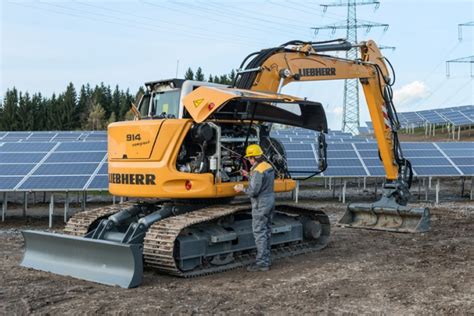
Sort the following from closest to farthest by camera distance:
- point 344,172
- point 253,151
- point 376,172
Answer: point 253,151, point 344,172, point 376,172

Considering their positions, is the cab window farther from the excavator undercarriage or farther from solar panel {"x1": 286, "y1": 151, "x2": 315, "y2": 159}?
solar panel {"x1": 286, "y1": 151, "x2": 315, "y2": 159}

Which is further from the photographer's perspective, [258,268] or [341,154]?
[341,154]

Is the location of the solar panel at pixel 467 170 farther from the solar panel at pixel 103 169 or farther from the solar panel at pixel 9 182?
the solar panel at pixel 9 182

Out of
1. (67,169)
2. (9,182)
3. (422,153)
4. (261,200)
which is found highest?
(422,153)

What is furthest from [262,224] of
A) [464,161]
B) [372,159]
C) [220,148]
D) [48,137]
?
[48,137]

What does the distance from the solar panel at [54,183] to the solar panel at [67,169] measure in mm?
346

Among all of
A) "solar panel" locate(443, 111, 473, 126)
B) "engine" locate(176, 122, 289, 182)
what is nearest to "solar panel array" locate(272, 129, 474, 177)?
"engine" locate(176, 122, 289, 182)

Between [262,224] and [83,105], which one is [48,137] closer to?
[262,224]

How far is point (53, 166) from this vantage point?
15.8 metres

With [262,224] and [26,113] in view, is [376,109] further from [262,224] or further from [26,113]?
[26,113]

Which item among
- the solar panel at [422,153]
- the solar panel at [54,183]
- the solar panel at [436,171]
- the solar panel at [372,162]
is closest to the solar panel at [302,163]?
the solar panel at [372,162]

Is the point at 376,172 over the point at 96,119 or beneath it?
beneath

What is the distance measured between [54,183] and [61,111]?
5368cm

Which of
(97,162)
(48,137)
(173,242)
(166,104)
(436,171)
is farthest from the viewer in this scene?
(48,137)
